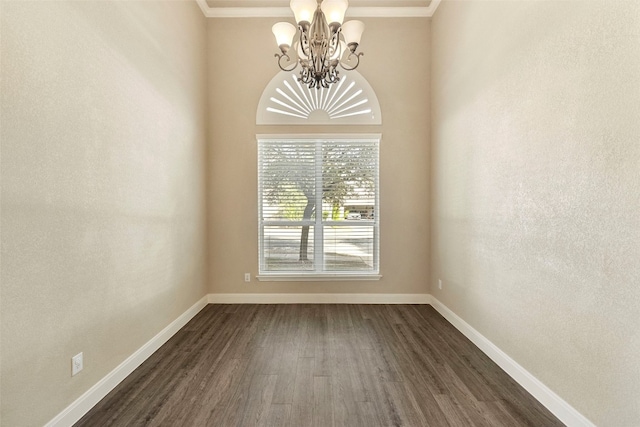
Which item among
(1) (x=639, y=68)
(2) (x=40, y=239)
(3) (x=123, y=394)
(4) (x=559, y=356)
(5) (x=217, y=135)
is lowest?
(3) (x=123, y=394)

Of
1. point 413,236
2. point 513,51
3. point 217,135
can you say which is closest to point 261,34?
point 217,135

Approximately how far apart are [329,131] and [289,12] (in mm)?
1566

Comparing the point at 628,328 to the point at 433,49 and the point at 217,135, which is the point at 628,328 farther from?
the point at 217,135

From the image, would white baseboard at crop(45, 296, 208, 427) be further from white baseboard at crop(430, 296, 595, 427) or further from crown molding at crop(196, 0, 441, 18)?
crown molding at crop(196, 0, 441, 18)

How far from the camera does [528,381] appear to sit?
7.17ft

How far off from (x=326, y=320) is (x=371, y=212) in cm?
149

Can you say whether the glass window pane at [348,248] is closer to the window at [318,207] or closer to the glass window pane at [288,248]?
the window at [318,207]

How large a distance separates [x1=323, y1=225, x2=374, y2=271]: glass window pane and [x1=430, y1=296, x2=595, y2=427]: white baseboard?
1.32 m

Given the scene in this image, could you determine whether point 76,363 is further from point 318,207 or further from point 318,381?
point 318,207

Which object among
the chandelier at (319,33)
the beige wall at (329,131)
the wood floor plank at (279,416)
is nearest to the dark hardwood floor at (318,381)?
the wood floor plank at (279,416)

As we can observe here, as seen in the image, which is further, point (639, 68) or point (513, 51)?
point (513, 51)

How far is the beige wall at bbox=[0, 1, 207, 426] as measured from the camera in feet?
5.04

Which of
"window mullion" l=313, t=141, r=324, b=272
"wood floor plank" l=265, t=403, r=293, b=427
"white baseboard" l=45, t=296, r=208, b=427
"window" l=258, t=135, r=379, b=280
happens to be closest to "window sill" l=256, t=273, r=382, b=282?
"window" l=258, t=135, r=379, b=280

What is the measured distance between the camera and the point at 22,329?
156 centimetres
